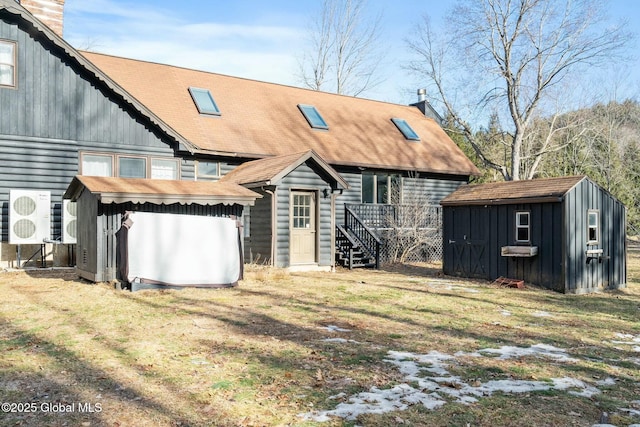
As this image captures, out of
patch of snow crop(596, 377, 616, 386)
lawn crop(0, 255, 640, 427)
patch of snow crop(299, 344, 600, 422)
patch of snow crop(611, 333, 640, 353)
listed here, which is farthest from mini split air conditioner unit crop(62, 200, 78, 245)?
patch of snow crop(596, 377, 616, 386)

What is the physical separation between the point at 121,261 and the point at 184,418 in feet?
23.4

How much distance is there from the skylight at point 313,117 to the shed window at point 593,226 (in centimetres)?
1111

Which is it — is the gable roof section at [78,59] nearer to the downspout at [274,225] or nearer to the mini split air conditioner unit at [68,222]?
the downspout at [274,225]

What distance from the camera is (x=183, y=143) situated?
16438 mm

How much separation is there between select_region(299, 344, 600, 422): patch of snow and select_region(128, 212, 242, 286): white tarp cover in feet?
19.6

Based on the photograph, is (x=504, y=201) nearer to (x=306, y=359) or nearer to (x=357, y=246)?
(x=357, y=246)

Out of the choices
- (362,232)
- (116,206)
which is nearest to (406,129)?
(362,232)

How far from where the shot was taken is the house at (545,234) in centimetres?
1352

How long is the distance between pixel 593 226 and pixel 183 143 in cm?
1169

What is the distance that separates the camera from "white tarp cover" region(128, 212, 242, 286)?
11156mm

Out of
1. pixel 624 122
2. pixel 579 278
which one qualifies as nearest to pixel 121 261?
pixel 579 278

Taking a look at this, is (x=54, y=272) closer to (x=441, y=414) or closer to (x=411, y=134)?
(x=441, y=414)

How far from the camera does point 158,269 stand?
37.1 ft

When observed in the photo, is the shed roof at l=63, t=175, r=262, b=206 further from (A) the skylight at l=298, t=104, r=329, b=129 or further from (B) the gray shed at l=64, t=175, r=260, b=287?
(A) the skylight at l=298, t=104, r=329, b=129
